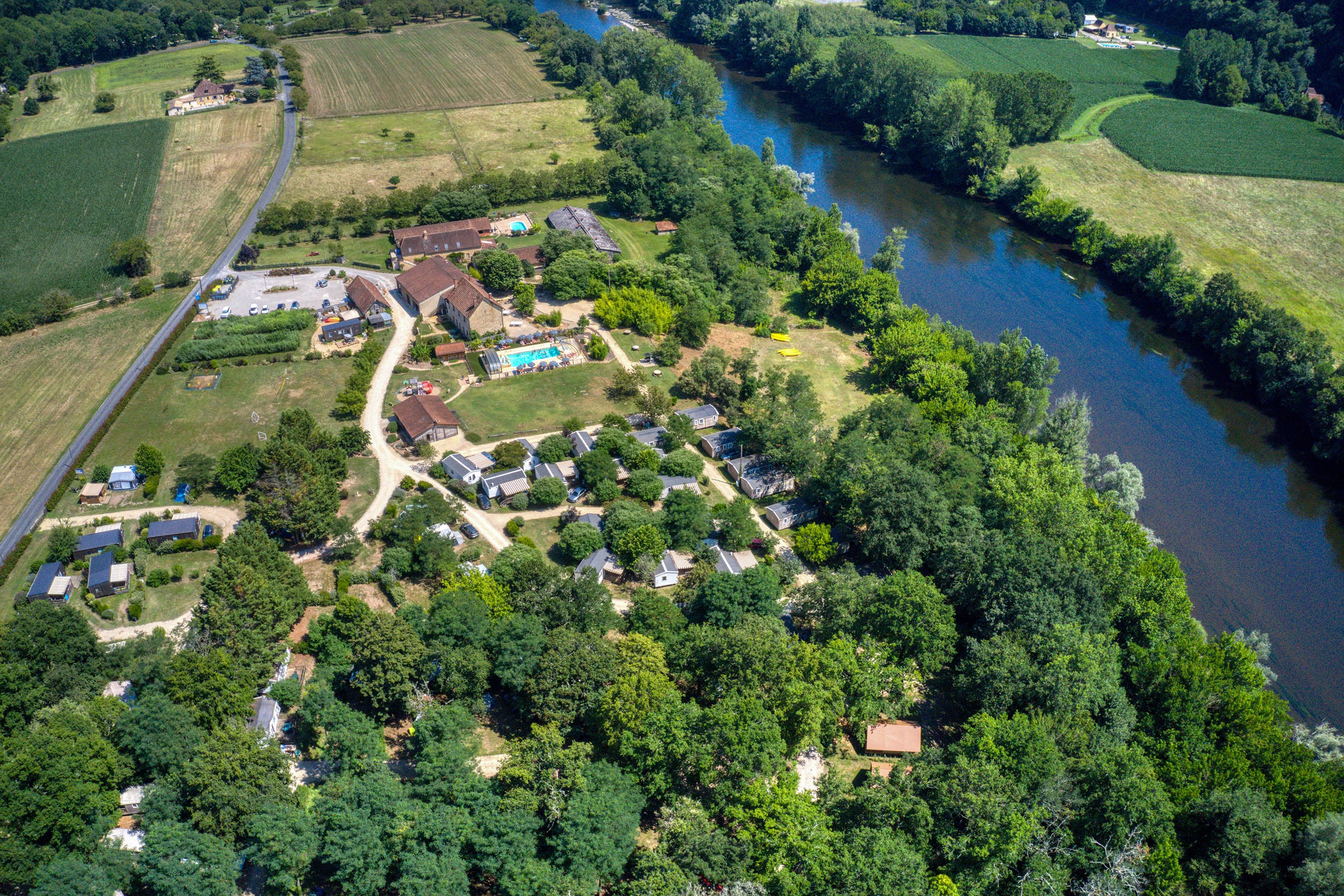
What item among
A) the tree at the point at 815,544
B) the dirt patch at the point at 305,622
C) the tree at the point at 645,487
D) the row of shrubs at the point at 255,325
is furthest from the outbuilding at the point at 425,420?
the tree at the point at 815,544

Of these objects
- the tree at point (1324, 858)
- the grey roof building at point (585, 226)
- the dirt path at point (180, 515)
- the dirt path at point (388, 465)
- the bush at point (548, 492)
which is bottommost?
the dirt path at point (180, 515)

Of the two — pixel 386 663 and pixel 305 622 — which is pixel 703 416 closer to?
pixel 305 622

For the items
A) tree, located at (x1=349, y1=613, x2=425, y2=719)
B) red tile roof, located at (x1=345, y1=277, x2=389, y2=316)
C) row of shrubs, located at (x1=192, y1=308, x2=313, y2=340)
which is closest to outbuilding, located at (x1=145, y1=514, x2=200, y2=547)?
tree, located at (x1=349, y1=613, x2=425, y2=719)

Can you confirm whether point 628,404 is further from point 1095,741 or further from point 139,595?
point 1095,741

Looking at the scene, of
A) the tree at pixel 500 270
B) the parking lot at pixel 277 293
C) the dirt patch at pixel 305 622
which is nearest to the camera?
the dirt patch at pixel 305 622

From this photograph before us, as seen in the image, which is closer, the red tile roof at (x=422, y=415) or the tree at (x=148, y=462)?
the tree at (x=148, y=462)

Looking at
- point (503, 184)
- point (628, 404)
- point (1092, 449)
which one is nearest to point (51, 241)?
point (503, 184)

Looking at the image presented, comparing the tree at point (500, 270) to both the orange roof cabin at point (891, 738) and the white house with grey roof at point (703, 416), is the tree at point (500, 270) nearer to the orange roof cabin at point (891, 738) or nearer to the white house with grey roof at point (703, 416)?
the white house with grey roof at point (703, 416)

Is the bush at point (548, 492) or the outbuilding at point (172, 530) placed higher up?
the bush at point (548, 492)
